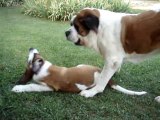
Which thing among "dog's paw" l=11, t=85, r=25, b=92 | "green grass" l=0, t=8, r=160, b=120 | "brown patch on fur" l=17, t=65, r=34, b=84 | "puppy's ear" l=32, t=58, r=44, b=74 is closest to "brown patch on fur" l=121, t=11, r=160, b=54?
"green grass" l=0, t=8, r=160, b=120

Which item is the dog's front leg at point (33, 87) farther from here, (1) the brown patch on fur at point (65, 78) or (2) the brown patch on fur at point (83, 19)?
(2) the brown patch on fur at point (83, 19)

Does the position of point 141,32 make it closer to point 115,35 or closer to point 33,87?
point 115,35

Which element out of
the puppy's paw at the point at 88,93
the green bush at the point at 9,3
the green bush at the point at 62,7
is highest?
the puppy's paw at the point at 88,93

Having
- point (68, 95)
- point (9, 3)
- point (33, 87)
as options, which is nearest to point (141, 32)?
point (68, 95)

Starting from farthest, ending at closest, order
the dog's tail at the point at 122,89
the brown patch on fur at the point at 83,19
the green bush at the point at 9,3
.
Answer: the green bush at the point at 9,3 → the dog's tail at the point at 122,89 → the brown patch on fur at the point at 83,19

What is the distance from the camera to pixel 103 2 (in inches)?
513

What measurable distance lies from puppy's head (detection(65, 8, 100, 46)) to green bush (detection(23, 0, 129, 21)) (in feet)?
23.9

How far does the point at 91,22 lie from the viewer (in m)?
4.63

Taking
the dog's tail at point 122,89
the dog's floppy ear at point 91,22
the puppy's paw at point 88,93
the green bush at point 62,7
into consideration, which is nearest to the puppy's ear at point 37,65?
the puppy's paw at point 88,93

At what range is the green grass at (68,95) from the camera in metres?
4.08

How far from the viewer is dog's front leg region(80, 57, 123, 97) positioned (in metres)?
4.68

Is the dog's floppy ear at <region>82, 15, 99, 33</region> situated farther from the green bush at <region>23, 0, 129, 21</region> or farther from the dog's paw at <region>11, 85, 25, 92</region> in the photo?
the green bush at <region>23, 0, 129, 21</region>

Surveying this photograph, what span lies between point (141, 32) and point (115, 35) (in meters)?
0.32

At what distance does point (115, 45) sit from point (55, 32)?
17.1ft
